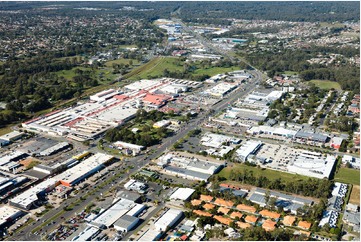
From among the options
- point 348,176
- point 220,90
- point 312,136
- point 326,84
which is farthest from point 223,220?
point 326,84

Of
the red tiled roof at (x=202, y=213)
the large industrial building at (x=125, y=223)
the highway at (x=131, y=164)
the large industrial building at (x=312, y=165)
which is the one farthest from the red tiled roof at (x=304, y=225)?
the highway at (x=131, y=164)

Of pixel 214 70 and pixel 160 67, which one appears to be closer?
pixel 214 70

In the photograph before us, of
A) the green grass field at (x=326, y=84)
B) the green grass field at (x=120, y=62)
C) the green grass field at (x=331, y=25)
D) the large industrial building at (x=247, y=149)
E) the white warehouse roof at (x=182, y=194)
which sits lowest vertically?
the white warehouse roof at (x=182, y=194)

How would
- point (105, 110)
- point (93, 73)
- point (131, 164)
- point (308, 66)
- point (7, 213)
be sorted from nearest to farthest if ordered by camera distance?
point (7, 213)
point (131, 164)
point (105, 110)
point (93, 73)
point (308, 66)

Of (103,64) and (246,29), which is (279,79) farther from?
(246,29)

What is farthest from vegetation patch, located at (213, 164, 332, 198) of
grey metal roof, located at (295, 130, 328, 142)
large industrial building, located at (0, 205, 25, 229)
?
large industrial building, located at (0, 205, 25, 229)

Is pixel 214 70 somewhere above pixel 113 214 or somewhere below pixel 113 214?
above

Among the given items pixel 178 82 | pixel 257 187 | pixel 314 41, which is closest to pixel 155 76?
pixel 178 82

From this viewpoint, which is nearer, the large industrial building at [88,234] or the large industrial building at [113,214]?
the large industrial building at [88,234]

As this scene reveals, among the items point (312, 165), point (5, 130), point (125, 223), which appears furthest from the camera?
point (5, 130)

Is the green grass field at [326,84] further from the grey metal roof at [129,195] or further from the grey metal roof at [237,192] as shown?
the grey metal roof at [129,195]

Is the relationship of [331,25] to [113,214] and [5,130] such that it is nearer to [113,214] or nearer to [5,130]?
[5,130]
